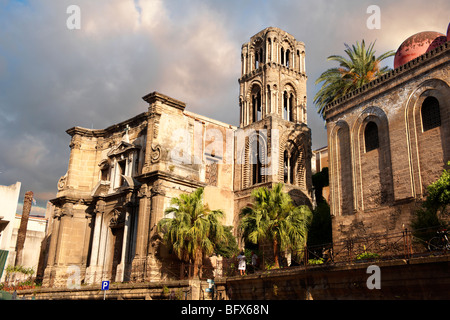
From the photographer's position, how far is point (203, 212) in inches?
1064

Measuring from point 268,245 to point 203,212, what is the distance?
6.84 metres

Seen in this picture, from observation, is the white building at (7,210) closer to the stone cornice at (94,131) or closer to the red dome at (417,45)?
the stone cornice at (94,131)

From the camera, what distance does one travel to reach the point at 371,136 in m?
25.5

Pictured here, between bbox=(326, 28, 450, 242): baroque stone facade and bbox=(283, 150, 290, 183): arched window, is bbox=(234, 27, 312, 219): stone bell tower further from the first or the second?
bbox=(326, 28, 450, 242): baroque stone facade

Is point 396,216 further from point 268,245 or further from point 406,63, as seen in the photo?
point 268,245

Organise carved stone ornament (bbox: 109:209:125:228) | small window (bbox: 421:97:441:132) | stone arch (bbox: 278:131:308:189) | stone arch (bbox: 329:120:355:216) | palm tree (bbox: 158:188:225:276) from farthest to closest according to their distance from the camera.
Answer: stone arch (bbox: 278:131:308:189), carved stone ornament (bbox: 109:209:125:228), stone arch (bbox: 329:120:355:216), palm tree (bbox: 158:188:225:276), small window (bbox: 421:97:441:132)

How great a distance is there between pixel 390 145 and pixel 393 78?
363 cm

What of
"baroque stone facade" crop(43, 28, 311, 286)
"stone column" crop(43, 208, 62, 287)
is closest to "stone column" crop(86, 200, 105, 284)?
"baroque stone facade" crop(43, 28, 311, 286)

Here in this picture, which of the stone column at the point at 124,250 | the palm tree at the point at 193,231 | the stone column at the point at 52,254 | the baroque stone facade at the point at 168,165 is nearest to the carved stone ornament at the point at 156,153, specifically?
the baroque stone facade at the point at 168,165

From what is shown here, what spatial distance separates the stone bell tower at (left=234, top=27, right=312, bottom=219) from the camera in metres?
34.9

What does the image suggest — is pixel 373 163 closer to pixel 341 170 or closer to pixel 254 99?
pixel 341 170

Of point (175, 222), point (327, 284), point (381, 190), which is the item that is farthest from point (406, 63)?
point (175, 222)

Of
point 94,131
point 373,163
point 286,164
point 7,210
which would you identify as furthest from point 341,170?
point 7,210

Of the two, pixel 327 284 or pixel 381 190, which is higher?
pixel 381 190
